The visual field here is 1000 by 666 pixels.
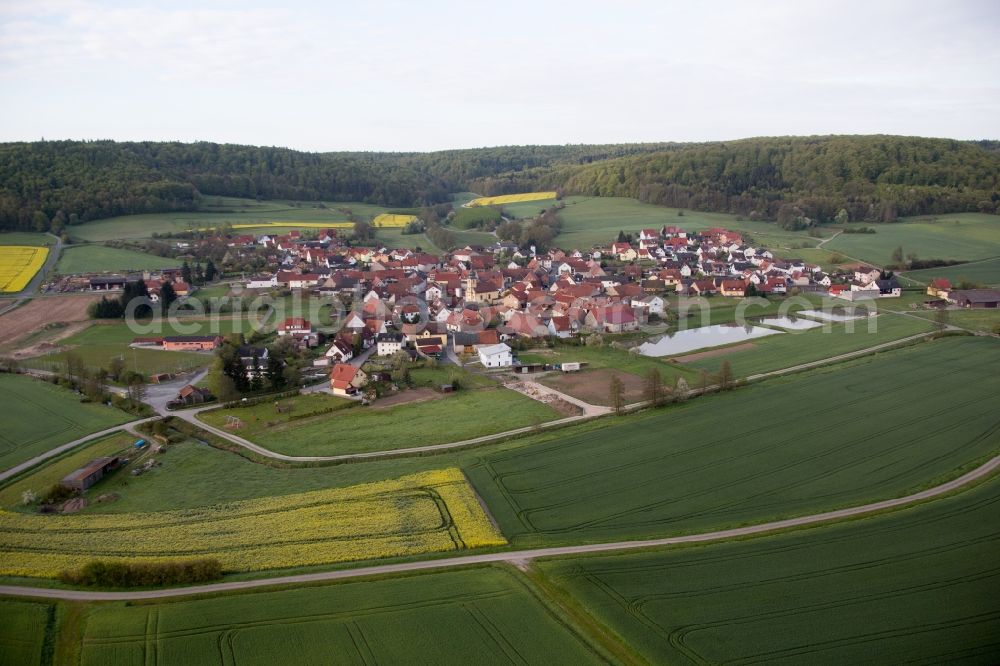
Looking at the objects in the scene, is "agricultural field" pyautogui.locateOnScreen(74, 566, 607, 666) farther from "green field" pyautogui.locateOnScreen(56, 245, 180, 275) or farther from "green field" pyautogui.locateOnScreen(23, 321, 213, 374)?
"green field" pyautogui.locateOnScreen(56, 245, 180, 275)

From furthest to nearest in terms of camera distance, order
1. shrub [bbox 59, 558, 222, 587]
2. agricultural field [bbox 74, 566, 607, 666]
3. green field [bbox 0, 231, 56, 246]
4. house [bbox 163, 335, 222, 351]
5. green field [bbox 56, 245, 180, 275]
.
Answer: green field [bbox 0, 231, 56, 246]
green field [bbox 56, 245, 180, 275]
house [bbox 163, 335, 222, 351]
shrub [bbox 59, 558, 222, 587]
agricultural field [bbox 74, 566, 607, 666]

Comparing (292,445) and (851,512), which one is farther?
(292,445)

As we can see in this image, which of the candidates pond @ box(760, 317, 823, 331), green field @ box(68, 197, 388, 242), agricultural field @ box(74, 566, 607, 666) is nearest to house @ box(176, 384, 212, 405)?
agricultural field @ box(74, 566, 607, 666)

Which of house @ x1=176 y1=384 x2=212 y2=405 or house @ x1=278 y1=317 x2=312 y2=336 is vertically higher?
house @ x1=278 y1=317 x2=312 y2=336

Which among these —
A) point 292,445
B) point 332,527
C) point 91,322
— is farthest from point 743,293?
point 91,322

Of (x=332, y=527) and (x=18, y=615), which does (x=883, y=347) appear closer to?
(x=332, y=527)

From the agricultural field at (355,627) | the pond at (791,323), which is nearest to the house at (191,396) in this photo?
the agricultural field at (355,627)
